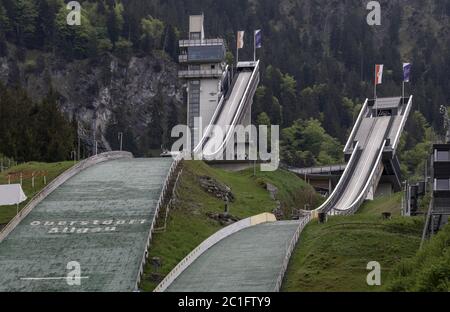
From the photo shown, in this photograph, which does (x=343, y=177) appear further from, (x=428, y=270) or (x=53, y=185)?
(x=428, y=270)

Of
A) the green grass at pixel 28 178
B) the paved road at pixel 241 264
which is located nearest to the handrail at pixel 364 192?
the paved road at pixel 241 264

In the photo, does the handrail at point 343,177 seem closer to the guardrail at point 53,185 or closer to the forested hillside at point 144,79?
the guardrail at point 53,185

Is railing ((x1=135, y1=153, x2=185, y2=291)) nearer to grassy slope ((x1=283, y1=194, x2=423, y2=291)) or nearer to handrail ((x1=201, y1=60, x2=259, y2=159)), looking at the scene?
grassy slope ((x1=283, y1=194, x2=423, y2=291))

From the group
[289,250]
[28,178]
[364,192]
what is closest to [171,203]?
[28,178]

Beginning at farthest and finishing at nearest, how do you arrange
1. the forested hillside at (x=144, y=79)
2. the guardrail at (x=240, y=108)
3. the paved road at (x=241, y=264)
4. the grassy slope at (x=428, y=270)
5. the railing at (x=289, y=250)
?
the forested hillside at (x=144, y=79) < the guardrail at (x=240, y=108) < the paved road at (x=241, y=264) < the railing at (x=289, y=250) < the grassy slope at (x=428, y=270)

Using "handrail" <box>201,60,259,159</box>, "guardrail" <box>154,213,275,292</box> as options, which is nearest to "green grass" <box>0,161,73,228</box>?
"guardrail" <box>154,213,275,292</box>

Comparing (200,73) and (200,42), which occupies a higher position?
(200,42)
